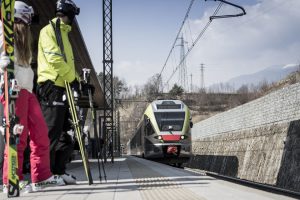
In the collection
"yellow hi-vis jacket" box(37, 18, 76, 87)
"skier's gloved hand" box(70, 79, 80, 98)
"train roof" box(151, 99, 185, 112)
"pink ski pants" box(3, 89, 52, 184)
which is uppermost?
"train roof" box(151, 99, 185, 112)

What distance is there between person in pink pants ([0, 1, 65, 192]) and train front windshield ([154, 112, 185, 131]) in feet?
46.2

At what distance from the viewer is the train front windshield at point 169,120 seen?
63.4 ft

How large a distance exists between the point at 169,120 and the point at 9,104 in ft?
49.6

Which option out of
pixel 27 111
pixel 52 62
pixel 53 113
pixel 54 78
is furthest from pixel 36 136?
pixel 52 62

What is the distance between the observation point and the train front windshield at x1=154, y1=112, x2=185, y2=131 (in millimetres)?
19312

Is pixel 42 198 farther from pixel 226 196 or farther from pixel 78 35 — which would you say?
pixel 78 35

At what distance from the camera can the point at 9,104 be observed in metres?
4.47

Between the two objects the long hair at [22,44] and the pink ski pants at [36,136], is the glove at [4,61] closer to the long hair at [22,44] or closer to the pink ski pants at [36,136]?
the long hair at [22,44]

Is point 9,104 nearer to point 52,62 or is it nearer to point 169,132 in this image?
point 52,62

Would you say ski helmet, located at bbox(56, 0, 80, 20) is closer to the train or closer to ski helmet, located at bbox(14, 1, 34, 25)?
ski helmet, located at bbox(14, 1, 34, 25)

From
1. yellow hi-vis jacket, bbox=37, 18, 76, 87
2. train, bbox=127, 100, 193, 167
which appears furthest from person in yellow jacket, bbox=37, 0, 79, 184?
train, bbox=127, 100, 193, 167

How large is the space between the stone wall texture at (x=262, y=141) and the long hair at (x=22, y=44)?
1141 cm

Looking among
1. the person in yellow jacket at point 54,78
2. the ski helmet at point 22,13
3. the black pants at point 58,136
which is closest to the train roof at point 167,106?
the black pants at point 58,136

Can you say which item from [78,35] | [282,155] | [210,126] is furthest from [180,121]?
[210,126]
